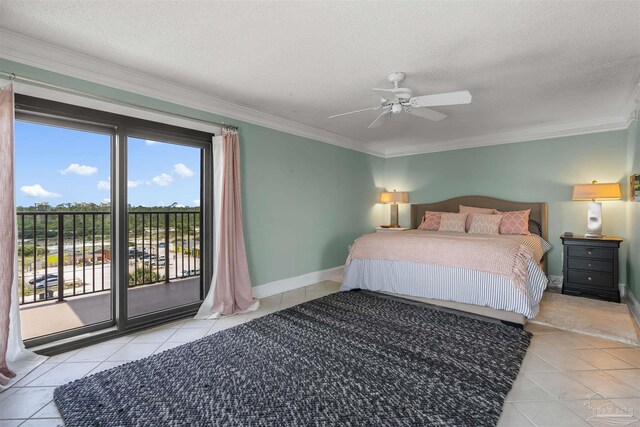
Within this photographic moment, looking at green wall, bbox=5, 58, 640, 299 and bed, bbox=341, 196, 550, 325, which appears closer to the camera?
bed, bbox=341, 196, 550, 325

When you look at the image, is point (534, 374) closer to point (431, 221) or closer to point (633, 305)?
point (633, 305)

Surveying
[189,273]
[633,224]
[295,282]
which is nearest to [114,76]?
[189,273]

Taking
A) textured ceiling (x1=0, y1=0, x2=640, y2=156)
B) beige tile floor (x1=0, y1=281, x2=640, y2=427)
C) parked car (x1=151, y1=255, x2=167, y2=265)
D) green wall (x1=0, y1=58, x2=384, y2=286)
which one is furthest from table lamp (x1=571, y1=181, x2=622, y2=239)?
parked car (x1=151, y1=255, x2=167, y2=265)

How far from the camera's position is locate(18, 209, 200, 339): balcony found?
318 cm

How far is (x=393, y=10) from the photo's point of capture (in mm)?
1968

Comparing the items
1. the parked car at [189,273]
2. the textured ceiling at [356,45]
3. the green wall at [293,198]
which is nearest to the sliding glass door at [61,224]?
the green wall at [293,198]

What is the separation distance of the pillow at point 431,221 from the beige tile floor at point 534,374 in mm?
2452

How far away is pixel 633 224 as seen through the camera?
374cm

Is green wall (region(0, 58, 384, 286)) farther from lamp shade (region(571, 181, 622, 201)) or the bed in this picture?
lamp shade (region(571, 181, 622, 201))

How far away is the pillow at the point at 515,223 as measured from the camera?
450 cm

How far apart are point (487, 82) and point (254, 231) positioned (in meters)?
3.12

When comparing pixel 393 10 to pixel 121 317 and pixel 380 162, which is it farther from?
pixel 380 162

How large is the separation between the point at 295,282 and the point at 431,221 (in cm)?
261

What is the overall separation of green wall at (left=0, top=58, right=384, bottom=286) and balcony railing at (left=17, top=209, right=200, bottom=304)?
833mm
